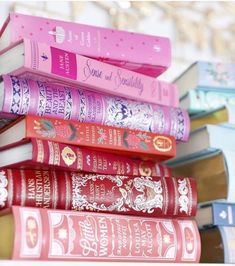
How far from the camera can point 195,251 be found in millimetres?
720

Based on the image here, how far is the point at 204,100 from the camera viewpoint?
0.91 metres

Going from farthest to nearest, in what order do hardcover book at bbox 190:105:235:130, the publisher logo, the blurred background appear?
the blurred background, hardcover book at bbox 190:105:235:130, the publisher logo

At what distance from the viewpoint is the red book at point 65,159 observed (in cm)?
66

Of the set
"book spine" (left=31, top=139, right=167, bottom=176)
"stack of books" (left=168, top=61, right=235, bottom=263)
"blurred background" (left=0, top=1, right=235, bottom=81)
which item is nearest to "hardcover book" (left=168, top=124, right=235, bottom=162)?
"stack of books" (left=168, top=61, right=235, bottom=263)

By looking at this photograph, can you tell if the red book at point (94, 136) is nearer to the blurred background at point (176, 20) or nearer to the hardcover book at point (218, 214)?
the hardcover book at point (218, 214)

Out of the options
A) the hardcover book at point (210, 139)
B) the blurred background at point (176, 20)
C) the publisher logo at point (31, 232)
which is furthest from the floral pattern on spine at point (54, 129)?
the blurred background at point (176, 20)

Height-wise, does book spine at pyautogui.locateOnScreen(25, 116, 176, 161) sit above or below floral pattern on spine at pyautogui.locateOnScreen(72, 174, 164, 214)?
Result: above

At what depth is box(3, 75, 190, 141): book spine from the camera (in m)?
0.69

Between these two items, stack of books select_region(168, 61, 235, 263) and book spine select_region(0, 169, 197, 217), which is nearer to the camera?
book spine select_region(0, 169, 197, 217)

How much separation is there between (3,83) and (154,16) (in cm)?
47

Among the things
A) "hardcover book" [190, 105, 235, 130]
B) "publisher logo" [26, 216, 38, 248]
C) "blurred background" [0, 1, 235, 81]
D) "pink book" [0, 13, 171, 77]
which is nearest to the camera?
"publisher logo" [26, 216, 38, 248]

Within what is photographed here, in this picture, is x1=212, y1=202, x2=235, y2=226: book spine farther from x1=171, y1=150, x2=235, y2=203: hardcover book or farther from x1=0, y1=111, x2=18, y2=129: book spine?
x1=0, y1=111, x2=18, y2=129: book spine

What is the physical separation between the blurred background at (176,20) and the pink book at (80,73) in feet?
0.75

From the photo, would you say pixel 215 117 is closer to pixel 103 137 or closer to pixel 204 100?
pixel 204 100
